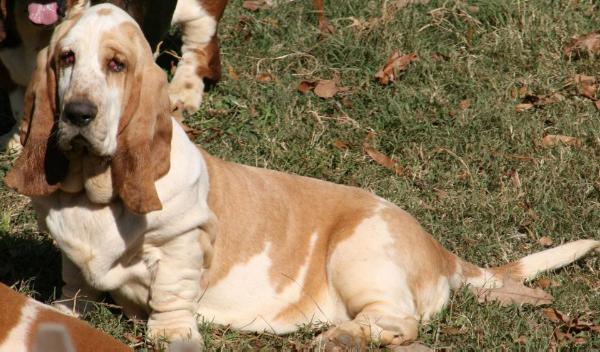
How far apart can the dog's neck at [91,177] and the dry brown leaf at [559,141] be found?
3171 mm

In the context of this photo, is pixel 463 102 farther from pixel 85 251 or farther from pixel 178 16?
pixel 85 251

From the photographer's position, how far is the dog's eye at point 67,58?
425 cm

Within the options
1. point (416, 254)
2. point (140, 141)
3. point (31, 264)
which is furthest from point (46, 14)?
point (416, 254)

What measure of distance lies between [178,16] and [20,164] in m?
3.25

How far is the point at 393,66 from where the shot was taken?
293 inches

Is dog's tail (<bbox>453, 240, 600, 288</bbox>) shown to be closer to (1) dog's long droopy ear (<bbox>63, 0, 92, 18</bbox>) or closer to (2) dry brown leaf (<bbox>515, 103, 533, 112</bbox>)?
(2) dry brown leaf (<bbox>515, 103, 533, 112</bbox>)

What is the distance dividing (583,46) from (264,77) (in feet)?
7.00

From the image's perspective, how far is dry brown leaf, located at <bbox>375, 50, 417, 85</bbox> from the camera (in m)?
7.38

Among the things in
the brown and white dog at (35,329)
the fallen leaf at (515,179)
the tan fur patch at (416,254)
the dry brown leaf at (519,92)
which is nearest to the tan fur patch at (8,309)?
the brown and white dog at (35,329)

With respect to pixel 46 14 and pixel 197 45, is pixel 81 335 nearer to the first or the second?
pixel 46 14

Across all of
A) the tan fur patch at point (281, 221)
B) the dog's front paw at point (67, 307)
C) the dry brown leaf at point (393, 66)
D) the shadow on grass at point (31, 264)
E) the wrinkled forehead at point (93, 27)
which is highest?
the wrinkled forehead at point (93, 27)

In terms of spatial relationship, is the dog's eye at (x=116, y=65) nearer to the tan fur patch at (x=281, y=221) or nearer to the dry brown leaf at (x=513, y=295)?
the tan fur patch at (x=281, y=221)

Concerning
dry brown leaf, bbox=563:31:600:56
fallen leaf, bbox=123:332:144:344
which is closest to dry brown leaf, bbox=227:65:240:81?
dry brown leaf, bbox=563:31:600:56

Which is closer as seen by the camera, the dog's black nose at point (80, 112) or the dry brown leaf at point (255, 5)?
the dog's black nose at point (80, 112)
